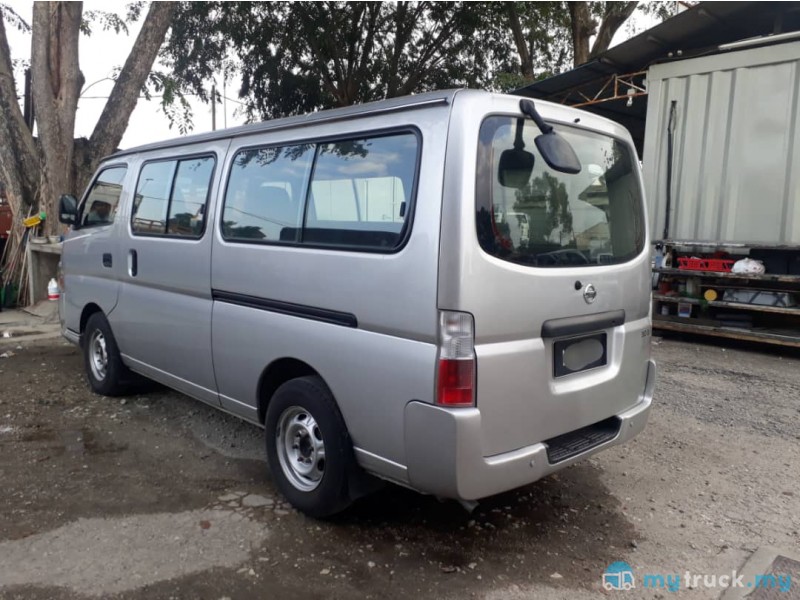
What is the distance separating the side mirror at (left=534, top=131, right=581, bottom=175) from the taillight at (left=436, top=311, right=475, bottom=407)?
0.77m

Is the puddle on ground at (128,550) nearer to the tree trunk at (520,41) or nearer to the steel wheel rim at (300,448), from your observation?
the steel wheel rim at (300,448)

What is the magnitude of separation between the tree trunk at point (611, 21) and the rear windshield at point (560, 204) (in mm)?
10943

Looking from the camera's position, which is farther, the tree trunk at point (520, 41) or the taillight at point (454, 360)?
the tree trunk at point (520, 41)

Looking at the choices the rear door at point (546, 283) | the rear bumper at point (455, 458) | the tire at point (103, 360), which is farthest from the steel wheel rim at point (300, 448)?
the tire at point (103, 360)

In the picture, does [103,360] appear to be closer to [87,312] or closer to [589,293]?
[87,312]

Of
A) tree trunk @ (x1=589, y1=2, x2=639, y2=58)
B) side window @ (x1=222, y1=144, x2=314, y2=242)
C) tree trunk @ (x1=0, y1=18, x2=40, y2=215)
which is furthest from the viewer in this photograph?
tree trunk @ (x1=589, y1=2, x2=639, y2=58)

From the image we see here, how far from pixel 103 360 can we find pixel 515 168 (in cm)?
406

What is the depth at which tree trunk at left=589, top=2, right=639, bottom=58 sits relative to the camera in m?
12.7

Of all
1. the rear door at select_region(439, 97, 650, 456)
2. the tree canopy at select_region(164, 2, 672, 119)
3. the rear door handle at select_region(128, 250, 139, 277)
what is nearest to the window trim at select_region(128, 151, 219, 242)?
the rear door handle at select_region(128, 250, 139, 277)

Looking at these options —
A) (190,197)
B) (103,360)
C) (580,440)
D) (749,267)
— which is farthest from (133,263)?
(749,267)

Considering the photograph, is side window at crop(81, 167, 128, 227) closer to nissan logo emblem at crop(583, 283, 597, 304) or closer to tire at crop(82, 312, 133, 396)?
tire at crop(82, 312, 133, 396)

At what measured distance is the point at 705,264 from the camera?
7.20 metres

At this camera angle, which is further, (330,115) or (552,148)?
(330,115)

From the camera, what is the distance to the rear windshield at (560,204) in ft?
8.50
